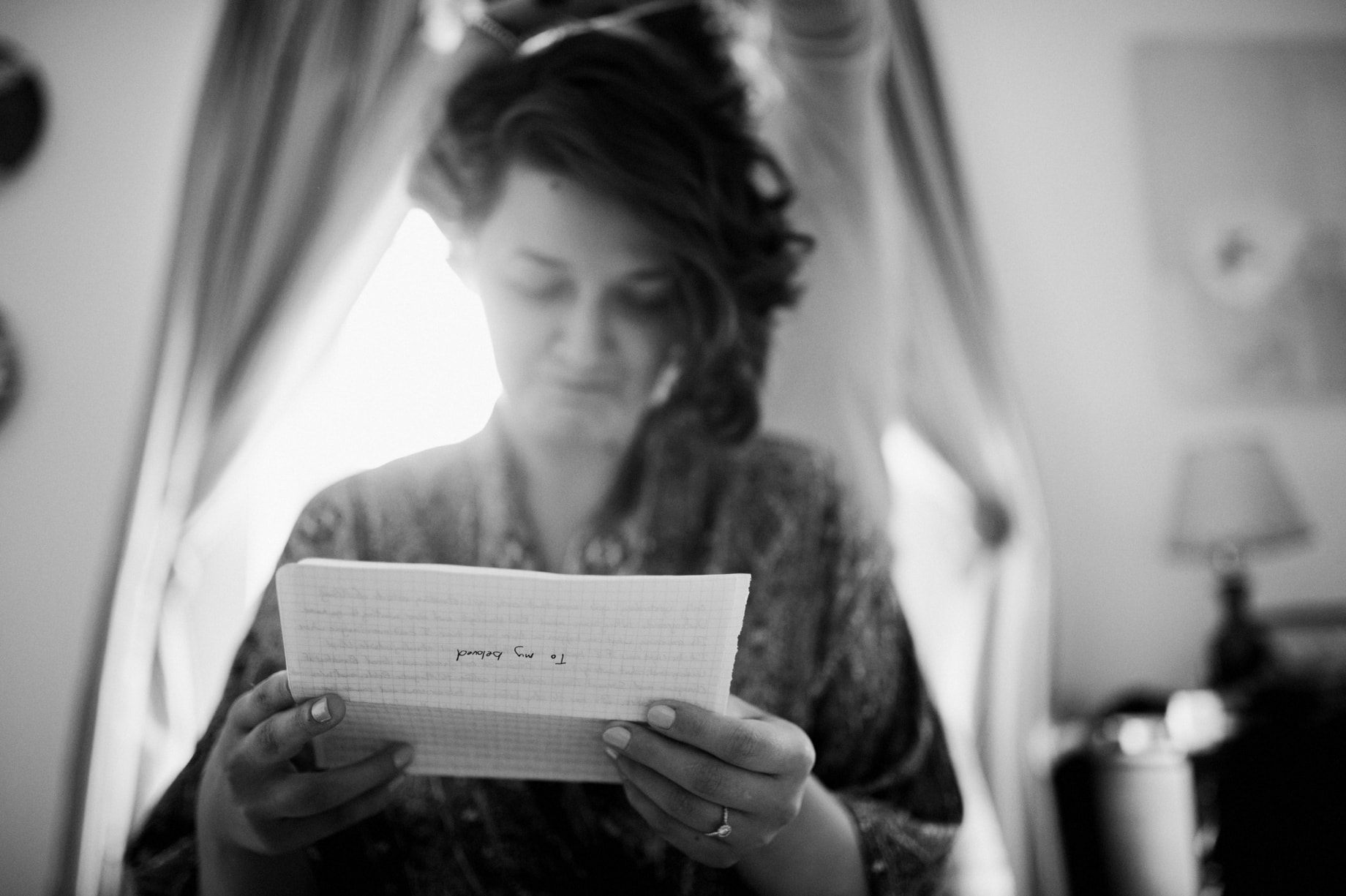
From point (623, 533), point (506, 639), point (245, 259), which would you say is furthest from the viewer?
point (245, 259)

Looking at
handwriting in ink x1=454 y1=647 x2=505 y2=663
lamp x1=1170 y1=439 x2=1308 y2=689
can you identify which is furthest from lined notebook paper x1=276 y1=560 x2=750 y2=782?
lamp x1=1170 y1=439 x2=1308 y2=689

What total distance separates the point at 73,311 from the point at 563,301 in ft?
3.92

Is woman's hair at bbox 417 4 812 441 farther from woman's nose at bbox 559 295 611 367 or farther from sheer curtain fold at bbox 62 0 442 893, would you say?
sheer curtain fold at bbox 62 0 442 893

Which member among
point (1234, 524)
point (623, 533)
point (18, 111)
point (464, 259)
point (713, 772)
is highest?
point (18, 111)

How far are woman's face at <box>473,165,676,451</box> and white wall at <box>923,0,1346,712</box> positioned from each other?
38.8 inches

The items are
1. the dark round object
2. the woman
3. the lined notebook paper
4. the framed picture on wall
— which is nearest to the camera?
the lined notebook paper

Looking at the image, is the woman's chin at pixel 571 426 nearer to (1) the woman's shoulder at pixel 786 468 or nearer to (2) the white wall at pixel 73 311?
(1) the woman's shoulder at pixel 786 468

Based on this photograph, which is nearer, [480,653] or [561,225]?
[480,653]

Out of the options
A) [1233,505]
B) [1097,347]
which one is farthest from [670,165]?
[1233,505]

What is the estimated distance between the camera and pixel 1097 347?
2.06m

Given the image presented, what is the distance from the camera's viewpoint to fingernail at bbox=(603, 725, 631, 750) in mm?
779

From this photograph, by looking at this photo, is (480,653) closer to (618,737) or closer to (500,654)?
(500,654)

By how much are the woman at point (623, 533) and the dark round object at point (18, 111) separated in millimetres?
938

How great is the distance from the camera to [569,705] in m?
0.77
